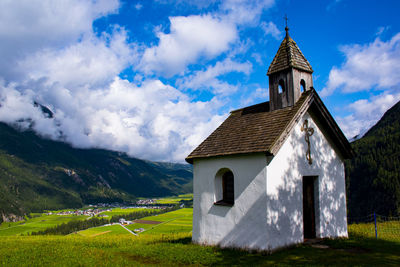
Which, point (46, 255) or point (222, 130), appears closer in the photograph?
point (46, 255)

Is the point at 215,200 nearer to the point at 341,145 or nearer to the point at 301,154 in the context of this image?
the point at 301,154

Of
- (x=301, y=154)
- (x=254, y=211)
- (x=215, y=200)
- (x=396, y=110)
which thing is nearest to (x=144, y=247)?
(x=215, y=200)

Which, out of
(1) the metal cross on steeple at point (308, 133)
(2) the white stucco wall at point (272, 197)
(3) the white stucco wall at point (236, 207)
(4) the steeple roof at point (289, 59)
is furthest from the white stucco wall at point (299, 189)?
(4) the steeple roof at point (289, 59)

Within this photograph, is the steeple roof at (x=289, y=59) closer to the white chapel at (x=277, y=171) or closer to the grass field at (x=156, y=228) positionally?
the white chapel at (x=277, y=171)

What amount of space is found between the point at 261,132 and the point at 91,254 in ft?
28.3

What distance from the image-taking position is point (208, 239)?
12797 millimetres

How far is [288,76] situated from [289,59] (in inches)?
33.1

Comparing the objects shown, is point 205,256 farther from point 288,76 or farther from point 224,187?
point 288,76

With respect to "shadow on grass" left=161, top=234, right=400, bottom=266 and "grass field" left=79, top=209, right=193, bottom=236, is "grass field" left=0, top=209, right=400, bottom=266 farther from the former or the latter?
"grass field" left=79, top=209, right=193, bottom=236

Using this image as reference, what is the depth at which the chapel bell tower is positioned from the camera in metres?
13.4

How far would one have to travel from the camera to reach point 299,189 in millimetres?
11867

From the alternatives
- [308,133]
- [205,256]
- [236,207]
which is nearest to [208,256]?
[205,256]

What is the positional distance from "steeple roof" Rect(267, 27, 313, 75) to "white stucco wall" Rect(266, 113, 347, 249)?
2688mm

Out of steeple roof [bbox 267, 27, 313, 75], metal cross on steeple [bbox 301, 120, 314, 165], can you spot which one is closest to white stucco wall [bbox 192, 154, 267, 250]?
metal cross on steeple [bbox 301, 120, 314, 165]
